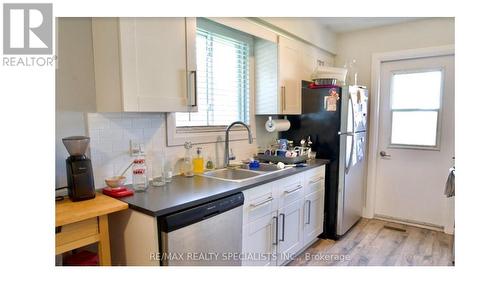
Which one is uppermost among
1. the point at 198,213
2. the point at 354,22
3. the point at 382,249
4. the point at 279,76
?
the point at 354,22

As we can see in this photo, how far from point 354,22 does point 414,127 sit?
134cm

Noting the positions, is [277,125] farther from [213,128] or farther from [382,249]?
[382,249]

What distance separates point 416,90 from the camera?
3.05 meters

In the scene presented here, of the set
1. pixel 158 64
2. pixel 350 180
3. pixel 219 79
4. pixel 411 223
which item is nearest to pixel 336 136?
pixel 350 180

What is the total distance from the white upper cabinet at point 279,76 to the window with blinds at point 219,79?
13cm

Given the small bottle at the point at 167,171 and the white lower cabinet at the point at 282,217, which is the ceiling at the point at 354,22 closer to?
the white lower cabinet at the point at 282,217

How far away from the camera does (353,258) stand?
2.41 m

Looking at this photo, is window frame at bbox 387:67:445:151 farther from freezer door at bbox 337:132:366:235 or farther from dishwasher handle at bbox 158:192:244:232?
dishwasher handle at bbox 158:192:244:232
